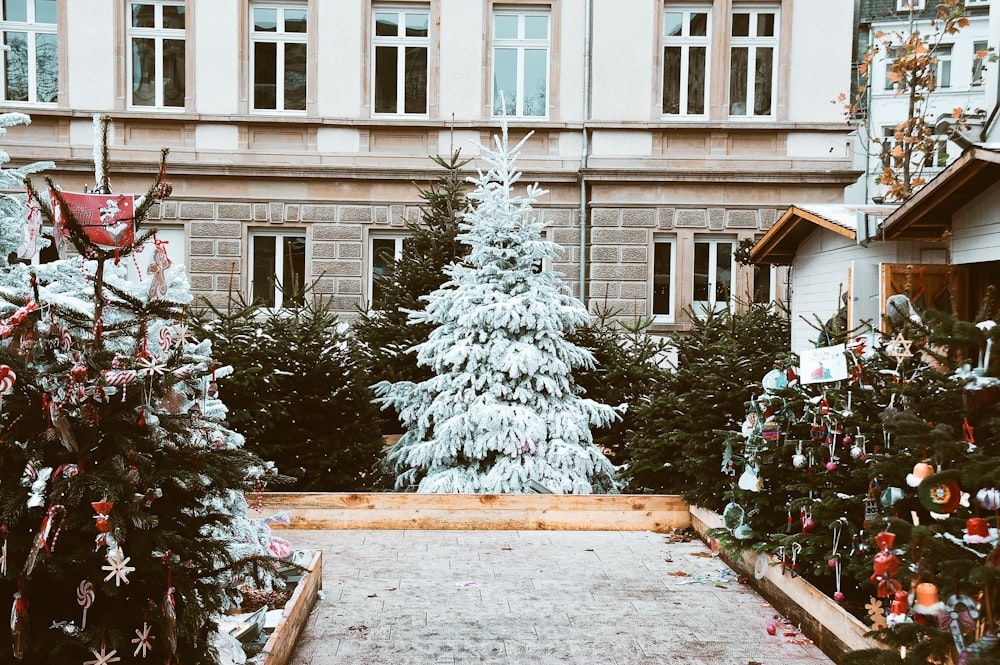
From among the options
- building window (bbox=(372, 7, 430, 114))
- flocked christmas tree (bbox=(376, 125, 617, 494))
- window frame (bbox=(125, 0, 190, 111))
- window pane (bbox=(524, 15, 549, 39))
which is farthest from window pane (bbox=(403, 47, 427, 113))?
flocked christmas tree (bbox=(376, 125, 617, 494))

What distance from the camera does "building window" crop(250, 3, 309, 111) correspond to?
17703 mm

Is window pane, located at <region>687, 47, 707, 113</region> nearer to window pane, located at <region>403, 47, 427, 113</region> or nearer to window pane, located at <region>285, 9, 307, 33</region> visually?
window pane, located at <region>403, 47, 427, 113</region>

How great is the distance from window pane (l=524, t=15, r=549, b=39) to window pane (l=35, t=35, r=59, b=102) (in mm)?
9263

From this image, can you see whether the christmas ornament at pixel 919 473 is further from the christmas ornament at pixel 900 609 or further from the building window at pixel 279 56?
the building window at pixel 279 56

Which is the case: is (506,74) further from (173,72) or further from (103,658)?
(103,658)

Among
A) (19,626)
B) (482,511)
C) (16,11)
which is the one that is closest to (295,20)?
(16,11)

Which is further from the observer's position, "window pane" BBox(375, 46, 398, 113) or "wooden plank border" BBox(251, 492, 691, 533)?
"window pane" BBox(375, 46, 398, 113)

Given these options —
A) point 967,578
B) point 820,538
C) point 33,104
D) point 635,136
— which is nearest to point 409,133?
point 635,136

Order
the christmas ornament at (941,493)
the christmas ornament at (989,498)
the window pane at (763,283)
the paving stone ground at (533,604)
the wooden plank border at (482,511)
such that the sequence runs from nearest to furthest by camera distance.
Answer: the christmas ornament at (989,498) < the christmas ornament at (941,493) < the paving stone ground at (533,604) < the wooden plank border at (482,511) < the window pane at (763,283)

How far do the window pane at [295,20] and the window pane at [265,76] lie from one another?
477 millimetres

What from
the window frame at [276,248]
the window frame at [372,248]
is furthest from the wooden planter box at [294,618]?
the window frame at [276,248]

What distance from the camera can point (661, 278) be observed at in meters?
17.7

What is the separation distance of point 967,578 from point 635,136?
49.9 ft

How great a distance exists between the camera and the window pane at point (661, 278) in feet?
58.0
